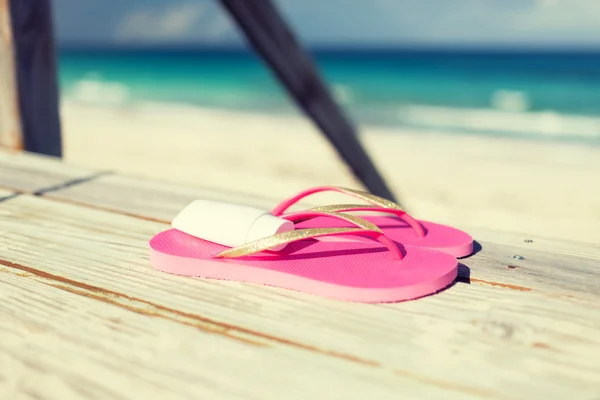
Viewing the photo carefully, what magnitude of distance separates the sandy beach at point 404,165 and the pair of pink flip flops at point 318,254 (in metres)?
3.04

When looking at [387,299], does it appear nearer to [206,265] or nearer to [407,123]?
[206,265]

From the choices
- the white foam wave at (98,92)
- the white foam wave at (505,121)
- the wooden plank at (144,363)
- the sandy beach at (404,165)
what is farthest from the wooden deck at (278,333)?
the white foam wave at (98,92)

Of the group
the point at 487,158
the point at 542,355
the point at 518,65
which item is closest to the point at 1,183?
the point at 542,355

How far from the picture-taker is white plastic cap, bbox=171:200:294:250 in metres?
0.96

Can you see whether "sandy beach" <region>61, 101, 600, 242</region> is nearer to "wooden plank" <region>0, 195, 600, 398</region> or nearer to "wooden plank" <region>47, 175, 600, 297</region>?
"wooden plank" <region>47, 175, 600, 297</region>

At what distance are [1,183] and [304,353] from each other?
1125 mm

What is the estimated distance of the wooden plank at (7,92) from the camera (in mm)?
1819

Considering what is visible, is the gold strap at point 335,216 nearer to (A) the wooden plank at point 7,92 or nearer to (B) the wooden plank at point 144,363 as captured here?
(B) the wooden plank at point 144,363

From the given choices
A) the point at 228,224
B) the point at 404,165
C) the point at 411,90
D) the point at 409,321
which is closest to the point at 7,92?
the point at 228,224

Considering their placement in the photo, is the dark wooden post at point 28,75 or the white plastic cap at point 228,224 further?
the dark wooden post at point 28,75

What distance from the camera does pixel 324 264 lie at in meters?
0.92

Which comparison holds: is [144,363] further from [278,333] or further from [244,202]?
[244,202]

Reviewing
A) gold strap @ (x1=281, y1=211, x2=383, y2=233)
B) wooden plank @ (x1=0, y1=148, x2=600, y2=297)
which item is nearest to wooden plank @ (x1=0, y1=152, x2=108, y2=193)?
wooden plank @ (x1=0, y1=148, x2=600, y2=297)

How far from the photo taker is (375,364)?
671 mm
